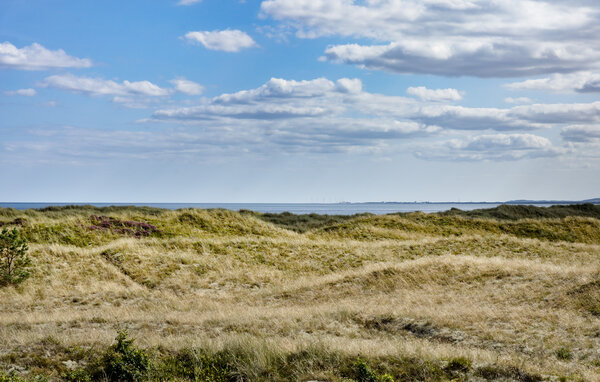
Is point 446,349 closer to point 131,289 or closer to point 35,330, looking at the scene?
point 35,330

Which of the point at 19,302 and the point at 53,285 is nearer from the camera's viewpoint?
the point at 19,302

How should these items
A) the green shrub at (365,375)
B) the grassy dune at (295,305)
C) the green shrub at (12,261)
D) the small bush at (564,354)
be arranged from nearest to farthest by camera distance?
the green shrub at (365,375), the grassy dune at (295,305), the small bush at (564,354), the green shrub at (12,261)

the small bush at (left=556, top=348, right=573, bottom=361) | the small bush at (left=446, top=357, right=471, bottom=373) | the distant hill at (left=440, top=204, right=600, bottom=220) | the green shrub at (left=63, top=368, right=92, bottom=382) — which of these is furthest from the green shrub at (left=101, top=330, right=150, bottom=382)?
the distant hill at (left=440, top=204, right=600, bottom=220)

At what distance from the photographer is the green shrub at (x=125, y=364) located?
Result: 11094 millimetres

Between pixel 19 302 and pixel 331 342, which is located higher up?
pixel 331 342

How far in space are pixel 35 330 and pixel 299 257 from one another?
837 inches

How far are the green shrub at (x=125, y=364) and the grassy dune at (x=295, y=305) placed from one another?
354 mm

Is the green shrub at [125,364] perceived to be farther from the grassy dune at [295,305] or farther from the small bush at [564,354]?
the small bush at [564,354]

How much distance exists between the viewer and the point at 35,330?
1512 centimetres

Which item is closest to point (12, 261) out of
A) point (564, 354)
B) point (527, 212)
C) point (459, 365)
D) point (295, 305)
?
point (295, 305)

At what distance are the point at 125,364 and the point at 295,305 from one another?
37.3 feet

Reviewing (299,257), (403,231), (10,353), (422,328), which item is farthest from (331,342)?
(403,231)

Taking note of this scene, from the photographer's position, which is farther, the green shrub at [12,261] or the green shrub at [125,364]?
the green shrub at [12,261]

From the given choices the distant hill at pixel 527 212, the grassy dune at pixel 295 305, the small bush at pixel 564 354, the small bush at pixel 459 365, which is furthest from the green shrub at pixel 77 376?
the distant hill at pixel 527 212
